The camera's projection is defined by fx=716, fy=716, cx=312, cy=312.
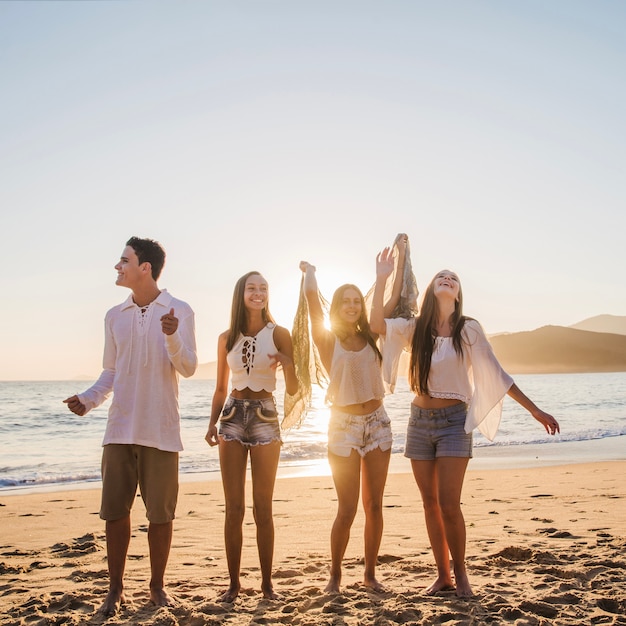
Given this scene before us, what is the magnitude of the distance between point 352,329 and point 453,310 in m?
0.73

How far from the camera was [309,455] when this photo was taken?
1595 cm

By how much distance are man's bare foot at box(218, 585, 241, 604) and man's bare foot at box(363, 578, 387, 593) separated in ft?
2.95

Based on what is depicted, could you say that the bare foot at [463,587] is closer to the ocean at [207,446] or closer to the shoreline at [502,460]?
the ocean at [207,446]

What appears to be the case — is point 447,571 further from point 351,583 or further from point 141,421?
→ point 141,421

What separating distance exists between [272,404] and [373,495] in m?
0.93

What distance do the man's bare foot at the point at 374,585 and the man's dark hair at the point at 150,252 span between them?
2.59 m

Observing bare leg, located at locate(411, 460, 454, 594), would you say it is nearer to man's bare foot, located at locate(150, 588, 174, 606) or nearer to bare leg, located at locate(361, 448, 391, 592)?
bare leg, located at locate(361, 448, 391, 592)

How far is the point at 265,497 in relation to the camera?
484 centimetres

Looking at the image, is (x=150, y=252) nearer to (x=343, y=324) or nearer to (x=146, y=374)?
(x=146, y=374)

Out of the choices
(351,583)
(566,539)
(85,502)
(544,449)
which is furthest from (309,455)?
(351,583)

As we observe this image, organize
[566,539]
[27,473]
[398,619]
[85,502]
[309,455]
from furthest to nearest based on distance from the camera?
1. [309,455]
2. [27,473]
3. [85,502]
4. [566,539]
5. [398,619]

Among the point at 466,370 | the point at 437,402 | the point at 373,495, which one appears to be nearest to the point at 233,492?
the point at 373,495

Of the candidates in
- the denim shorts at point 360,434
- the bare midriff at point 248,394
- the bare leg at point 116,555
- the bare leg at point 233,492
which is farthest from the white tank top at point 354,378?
the bare leg at point 116,555

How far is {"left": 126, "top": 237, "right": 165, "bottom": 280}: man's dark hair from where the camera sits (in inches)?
191
